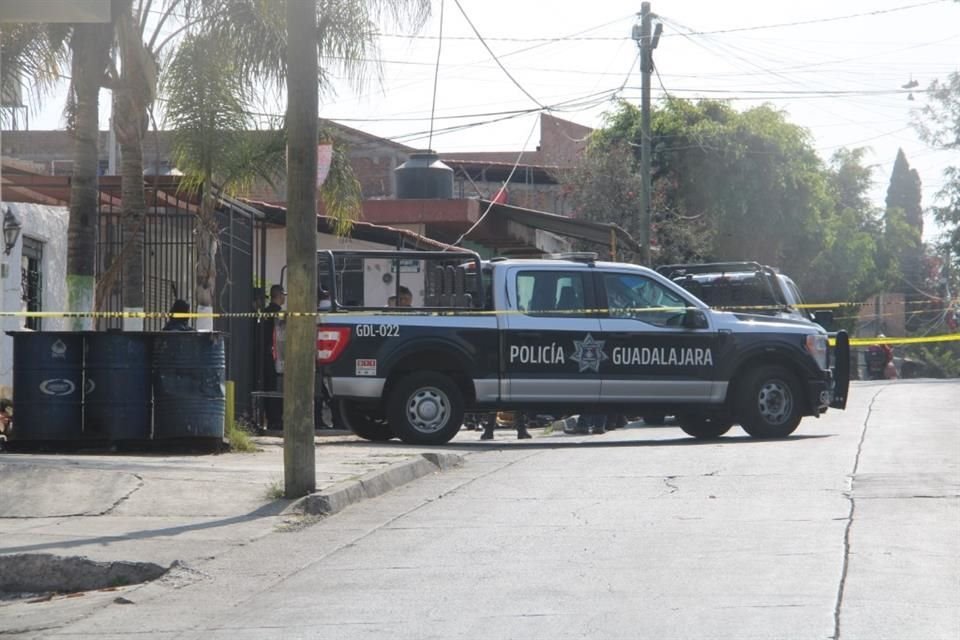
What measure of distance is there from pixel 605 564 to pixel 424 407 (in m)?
7.93

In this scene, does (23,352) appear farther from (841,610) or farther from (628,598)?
(841,610)

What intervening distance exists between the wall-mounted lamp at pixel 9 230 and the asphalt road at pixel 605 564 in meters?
6.96

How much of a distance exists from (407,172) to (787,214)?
26272mm

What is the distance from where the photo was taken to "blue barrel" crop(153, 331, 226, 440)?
13.1 m

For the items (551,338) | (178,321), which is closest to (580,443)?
(551,338)

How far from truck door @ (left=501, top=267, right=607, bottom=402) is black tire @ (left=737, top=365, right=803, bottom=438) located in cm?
180

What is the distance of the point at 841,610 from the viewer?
20.9 feet

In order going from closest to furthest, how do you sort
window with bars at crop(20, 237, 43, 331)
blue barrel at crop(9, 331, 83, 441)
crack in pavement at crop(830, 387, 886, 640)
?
A: crack in pavement at crop(830, 387, 886, 640) → blue barrel at crop(9, 331, 83, 441) → window with bars at crop(20, 237, 43, 331)

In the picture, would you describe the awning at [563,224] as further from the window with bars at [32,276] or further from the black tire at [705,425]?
the window with bars at [32,276]

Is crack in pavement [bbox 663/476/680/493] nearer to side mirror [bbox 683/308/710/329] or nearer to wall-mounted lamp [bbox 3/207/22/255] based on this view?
side mirror [bbox 683/308/710/329]

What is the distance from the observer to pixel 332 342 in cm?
1541

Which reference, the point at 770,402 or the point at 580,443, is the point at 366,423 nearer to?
the point at 580,443

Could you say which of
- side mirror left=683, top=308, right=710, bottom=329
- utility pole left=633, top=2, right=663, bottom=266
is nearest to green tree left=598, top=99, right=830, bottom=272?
utility pole left=633, top=2, right=663, bottom=266

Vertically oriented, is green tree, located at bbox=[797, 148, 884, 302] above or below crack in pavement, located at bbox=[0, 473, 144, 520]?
above
